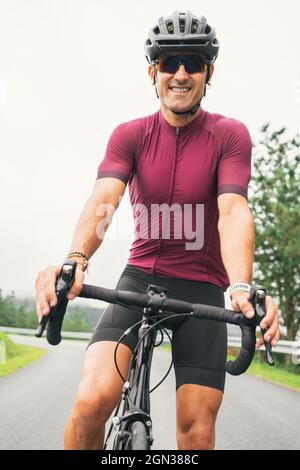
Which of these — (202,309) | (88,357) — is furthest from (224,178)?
(88,357)

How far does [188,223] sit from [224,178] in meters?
0.32

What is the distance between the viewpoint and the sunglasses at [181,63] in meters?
3.16

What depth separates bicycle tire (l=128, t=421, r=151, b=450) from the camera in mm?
2332

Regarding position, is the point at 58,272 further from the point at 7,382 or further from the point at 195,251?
the point at 7,382

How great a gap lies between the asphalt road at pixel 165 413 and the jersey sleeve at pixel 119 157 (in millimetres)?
3635

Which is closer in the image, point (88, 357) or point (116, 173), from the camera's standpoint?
point (88, 357)

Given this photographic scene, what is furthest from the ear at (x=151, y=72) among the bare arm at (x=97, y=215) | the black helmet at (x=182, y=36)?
the bare arm at (x=97, y=215)

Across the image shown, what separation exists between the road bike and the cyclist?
20cm

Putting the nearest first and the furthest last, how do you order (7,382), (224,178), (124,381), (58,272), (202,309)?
(58,272) < (202,309) < (124,381) < (224,178) < (7,382)

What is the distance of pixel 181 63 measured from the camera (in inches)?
124

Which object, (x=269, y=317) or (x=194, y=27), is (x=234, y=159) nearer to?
(x=194, y=27)

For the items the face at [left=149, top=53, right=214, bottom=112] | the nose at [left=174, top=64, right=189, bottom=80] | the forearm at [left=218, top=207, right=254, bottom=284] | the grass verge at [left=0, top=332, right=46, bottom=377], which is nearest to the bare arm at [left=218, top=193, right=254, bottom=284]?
the forearm at [left=218, top=207, right=254, bottom=284]
